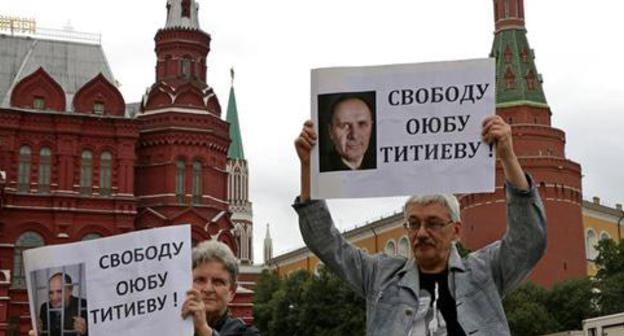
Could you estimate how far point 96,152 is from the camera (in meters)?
44.0

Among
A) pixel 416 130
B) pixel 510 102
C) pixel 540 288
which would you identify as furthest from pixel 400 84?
pixel 510 102

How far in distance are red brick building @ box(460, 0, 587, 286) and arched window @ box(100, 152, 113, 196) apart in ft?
70.1

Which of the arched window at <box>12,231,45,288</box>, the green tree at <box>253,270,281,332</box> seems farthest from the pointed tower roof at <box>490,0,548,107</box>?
the arched window at <box>12,231,45,288</box>

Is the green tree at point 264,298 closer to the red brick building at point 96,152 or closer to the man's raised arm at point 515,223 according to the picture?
the red brick building at point 96,152

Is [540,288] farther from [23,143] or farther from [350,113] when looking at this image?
[350,113]

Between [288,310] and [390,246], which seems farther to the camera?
[390,246]

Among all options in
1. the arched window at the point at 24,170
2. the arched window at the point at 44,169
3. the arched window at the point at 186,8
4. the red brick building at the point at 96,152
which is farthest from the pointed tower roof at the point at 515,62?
the arched window at the point at 24,170

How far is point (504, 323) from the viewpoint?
467 cm

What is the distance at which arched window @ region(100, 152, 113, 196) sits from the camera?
43.7 metres

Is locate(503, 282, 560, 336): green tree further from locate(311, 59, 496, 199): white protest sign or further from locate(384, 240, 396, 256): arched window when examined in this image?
locate(311, 59, 496, 199): white protest sign

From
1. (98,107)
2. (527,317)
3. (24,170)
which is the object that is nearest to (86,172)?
(24,170)

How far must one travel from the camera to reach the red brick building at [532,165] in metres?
56.2

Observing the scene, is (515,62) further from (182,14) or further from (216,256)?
(216,256)

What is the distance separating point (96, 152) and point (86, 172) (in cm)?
94
